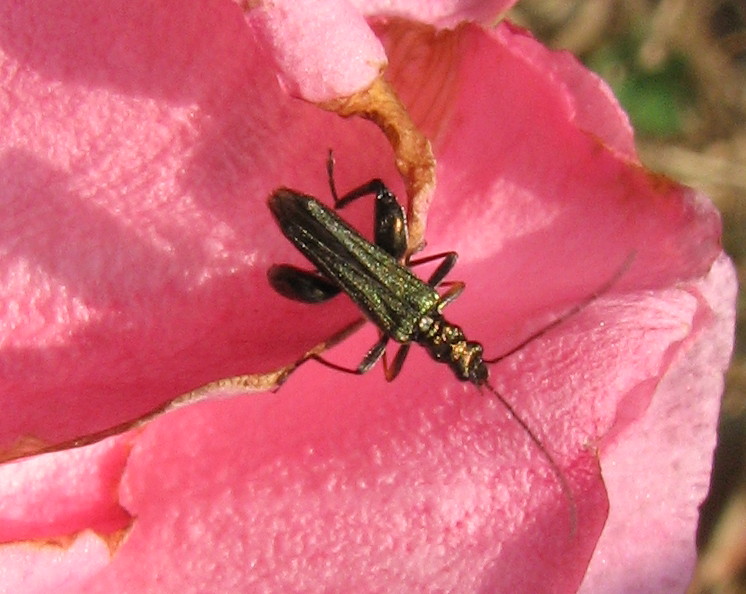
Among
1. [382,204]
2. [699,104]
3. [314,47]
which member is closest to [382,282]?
[382,204]

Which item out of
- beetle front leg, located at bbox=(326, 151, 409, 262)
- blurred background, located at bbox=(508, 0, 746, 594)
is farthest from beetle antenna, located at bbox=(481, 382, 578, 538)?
blurred background, located at bbox=(508, 0, 746, 594)

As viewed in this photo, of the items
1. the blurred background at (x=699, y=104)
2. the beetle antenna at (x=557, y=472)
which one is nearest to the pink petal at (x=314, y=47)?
the beetle antenna at (x=557, y=472)

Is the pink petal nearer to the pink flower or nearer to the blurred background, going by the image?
the pink flower

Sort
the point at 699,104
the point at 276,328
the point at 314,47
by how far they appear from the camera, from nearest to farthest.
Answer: the point at 314,47 → the point at 276,328 → the point at 699,104

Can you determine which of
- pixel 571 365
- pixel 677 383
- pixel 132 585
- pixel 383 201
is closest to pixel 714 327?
pixel 677 383

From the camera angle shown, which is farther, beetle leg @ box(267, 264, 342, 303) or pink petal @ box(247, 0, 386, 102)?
beetle leg @ box(267, 264, 342, 303)

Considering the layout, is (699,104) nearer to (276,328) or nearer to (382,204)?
(382,204)

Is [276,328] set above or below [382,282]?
above
